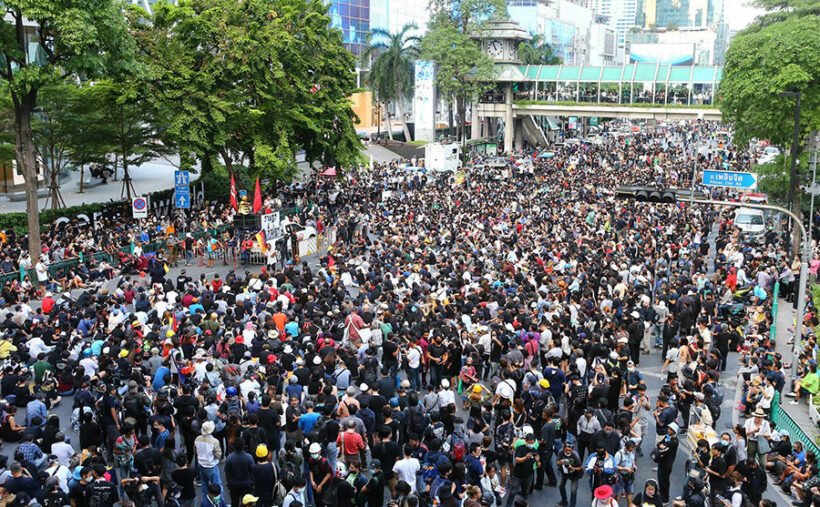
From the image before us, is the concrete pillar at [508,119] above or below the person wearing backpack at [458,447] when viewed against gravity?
above

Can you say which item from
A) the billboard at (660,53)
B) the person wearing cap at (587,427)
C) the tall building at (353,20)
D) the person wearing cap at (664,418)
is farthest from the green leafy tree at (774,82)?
the billboard at (660,53)

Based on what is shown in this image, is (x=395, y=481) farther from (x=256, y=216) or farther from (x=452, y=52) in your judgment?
(x=452, y=52)

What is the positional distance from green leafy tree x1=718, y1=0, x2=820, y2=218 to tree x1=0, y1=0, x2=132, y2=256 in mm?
22603

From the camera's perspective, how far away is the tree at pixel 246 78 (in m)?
31.4

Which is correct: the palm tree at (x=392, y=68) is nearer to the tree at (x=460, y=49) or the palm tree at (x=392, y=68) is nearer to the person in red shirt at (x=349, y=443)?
the tree at (x=460, y=49)

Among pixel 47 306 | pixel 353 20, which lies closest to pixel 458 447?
pixel 47 306

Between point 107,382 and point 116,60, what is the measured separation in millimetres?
16402

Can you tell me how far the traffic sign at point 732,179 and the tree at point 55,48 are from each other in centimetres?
2008

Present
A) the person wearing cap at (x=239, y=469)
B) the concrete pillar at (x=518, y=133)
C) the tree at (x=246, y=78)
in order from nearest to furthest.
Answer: the person wearing cap at (x=239, y=469) → the tree at (x=246, y=78) → the concrete pillar at (x=518, y=133)

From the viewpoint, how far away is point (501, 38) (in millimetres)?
64500

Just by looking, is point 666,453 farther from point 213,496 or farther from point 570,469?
point 213,496

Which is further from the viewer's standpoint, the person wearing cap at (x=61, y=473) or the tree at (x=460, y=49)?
the tree at (x=460, y=49)

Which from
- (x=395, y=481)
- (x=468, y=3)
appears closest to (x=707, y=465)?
(x=395, y=481)

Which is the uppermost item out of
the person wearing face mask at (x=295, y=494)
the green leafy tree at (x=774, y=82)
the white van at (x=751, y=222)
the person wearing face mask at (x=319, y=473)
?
the green leafy tree at (x=774, y=82)
